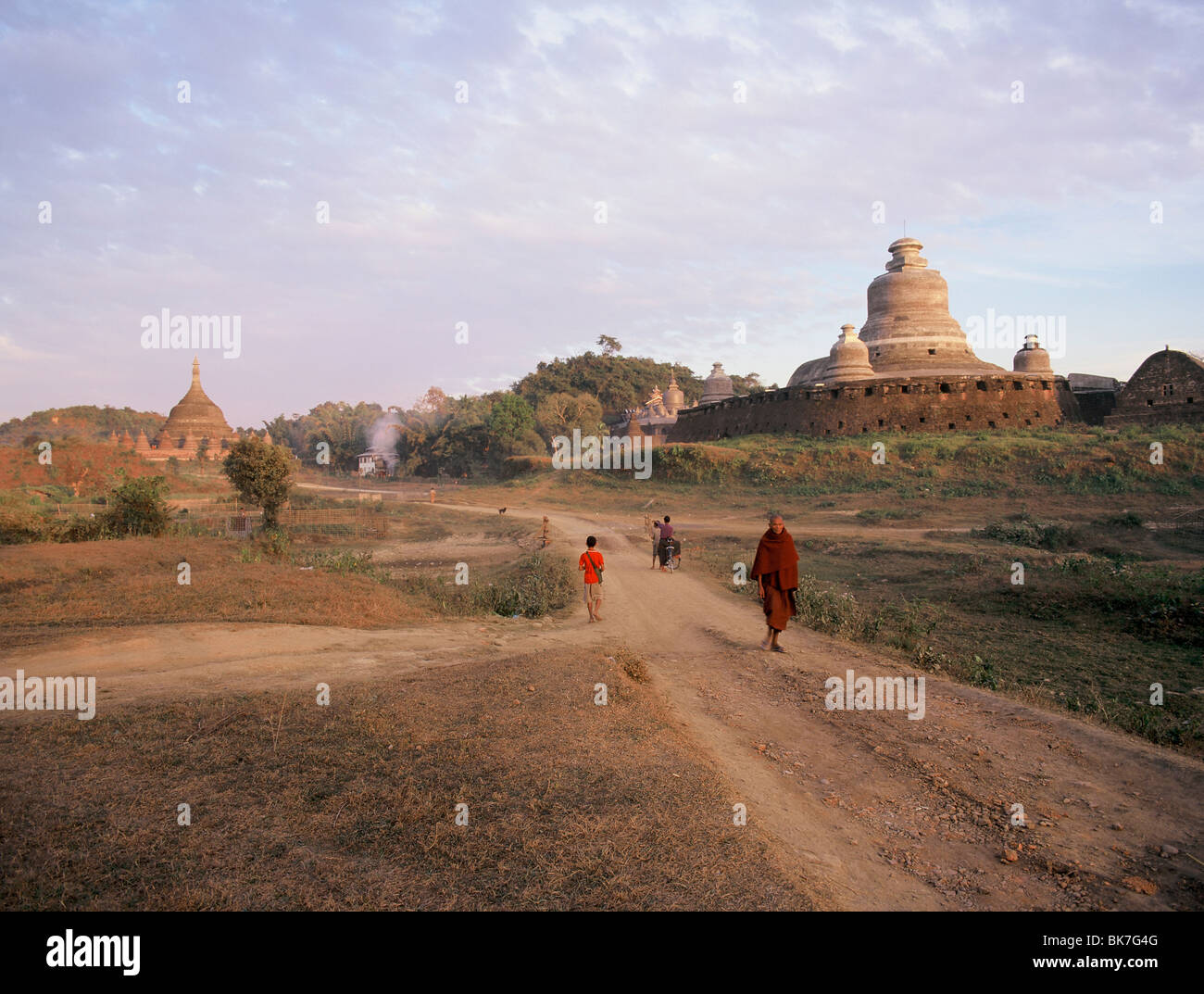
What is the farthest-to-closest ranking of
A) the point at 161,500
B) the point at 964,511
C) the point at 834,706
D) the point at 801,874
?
the point at 964,511
the point at 161,500
the point at 834,706
the point at 801,874

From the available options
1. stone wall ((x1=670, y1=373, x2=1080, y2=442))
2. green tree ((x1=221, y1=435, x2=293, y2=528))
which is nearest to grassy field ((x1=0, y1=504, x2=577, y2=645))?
green tree ((x1=221, y1=435, x2=293, y2=528))

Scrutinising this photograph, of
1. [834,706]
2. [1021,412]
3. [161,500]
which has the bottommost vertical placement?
[834,706]

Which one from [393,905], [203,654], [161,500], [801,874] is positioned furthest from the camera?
[161,500]

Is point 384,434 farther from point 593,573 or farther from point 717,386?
point 593,573

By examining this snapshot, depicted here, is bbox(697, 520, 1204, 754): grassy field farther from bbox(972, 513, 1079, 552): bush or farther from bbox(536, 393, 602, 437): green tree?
bbox(536, 393, 602, 437): green tree

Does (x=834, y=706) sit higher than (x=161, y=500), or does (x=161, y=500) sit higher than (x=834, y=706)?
(x=161, y=500)

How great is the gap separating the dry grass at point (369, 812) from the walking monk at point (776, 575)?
3143mm

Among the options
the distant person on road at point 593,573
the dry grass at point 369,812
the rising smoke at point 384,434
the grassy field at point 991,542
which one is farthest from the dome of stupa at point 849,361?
the rising smoke at point 384,434

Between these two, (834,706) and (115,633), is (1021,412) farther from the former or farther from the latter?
(115,633)

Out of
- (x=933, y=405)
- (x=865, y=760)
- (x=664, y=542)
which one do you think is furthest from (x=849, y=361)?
(x=865, y=760)

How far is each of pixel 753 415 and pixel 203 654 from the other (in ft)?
113

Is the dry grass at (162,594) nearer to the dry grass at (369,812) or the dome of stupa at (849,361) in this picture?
the dry grass at (369,812)

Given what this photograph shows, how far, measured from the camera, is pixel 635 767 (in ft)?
15.8
